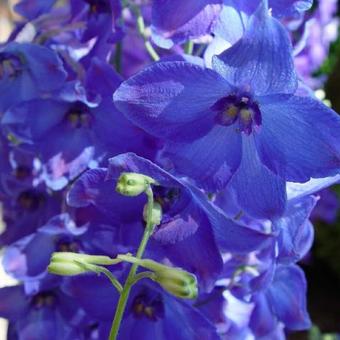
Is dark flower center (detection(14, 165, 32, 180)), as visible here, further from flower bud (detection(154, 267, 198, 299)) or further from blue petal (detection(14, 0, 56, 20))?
flower bud (detection(154, 267, 198, 299))

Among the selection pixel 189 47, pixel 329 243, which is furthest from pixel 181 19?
pixel 329 243

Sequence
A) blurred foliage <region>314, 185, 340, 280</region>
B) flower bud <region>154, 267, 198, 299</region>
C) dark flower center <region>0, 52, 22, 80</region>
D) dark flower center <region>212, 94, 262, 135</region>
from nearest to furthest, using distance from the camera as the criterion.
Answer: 1. flower bud <region>154, 267, 198, 299</region>
2. dark flower center <region>212, 94, 262, 135</region>
3. dark flower center <region>0, 52, 22, 80</region>
4. blurred foliage <region>314, 185, 340, 280</region>

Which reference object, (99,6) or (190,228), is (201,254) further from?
(99,6)

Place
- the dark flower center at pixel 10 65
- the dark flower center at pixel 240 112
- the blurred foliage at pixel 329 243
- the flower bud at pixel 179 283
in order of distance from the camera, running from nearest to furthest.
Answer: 1. the flower bud at pixel 179 283
2. the dark flower center at pixel 240 112
3. the dark flower center at pixel 10 65
4. the blurred foliage at pixel 329 243

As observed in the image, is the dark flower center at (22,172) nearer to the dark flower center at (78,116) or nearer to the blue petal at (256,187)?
the dark flower center at (78,116)

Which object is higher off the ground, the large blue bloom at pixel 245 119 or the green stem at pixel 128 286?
the large blue bloom at pixel 245 119

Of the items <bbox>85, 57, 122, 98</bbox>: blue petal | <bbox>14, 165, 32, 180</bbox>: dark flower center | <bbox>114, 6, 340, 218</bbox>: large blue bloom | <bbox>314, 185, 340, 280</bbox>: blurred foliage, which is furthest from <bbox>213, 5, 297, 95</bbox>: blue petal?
<bbox>314, 185, 340, 280</bbox>: blurred foliage

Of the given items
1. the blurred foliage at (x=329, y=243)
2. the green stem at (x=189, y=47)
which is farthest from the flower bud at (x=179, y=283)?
the blurred foliage at (x=329, y=243)

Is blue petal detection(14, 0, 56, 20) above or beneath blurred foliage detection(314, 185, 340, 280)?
above

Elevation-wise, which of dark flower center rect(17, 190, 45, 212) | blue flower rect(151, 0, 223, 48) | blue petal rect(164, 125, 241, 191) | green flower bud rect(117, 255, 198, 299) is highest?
blue flower rect(151, 0, 223, 48)

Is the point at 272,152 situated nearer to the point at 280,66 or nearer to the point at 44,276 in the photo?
the point at 280,66

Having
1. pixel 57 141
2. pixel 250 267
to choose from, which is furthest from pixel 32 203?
pixel 250 267
